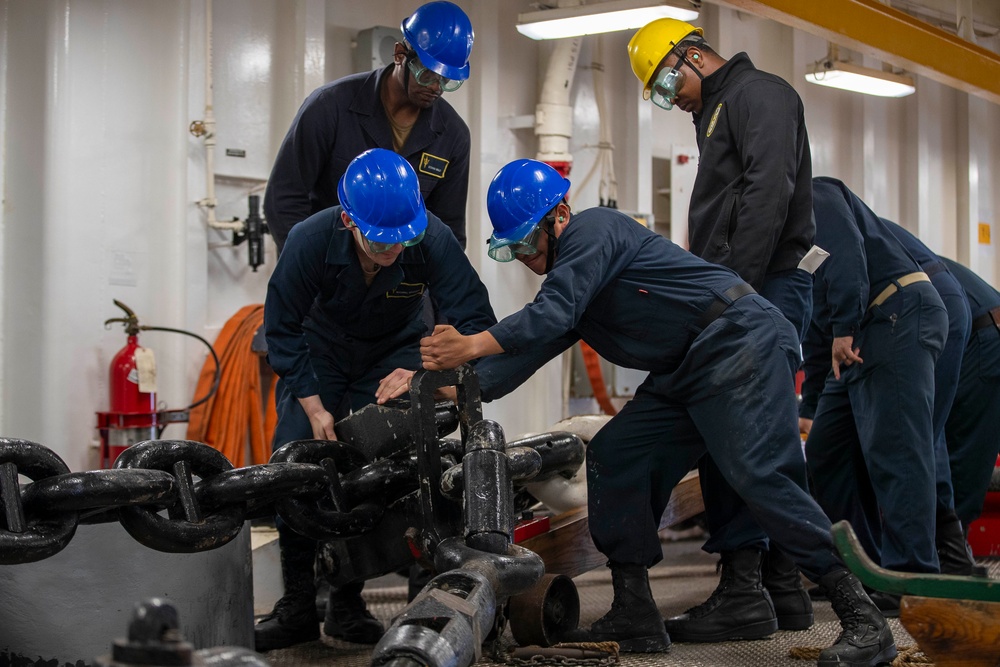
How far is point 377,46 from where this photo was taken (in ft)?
17.5

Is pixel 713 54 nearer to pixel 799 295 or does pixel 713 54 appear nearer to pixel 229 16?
pixel 799 295

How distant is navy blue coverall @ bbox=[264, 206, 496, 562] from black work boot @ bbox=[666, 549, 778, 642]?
96 cm

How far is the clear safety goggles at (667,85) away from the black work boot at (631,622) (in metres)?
1.38

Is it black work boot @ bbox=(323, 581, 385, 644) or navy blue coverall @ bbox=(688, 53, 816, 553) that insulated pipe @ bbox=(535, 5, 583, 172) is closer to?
navy blue coverall @ bbox=(688, 53, 816, 553)

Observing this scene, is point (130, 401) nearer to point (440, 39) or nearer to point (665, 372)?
point (440, 39)

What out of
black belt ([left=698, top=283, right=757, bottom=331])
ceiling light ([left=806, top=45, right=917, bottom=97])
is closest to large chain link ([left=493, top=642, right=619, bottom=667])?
black belt ([left=698, top=283, right=757, bottom=331])

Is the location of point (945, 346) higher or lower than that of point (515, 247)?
lower

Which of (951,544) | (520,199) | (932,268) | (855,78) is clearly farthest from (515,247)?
(855,78)

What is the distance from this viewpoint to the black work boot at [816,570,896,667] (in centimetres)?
243

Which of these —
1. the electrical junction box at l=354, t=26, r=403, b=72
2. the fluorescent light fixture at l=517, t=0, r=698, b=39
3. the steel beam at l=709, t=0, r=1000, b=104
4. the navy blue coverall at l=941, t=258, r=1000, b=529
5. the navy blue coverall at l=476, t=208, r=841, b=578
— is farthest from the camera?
the electrical junction box at l=354, t=26, r=403, b=72

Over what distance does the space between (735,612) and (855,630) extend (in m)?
0.49

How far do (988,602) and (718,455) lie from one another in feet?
3.30

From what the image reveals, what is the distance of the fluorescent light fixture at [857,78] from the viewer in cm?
696

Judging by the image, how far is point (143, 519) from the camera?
2021mm
